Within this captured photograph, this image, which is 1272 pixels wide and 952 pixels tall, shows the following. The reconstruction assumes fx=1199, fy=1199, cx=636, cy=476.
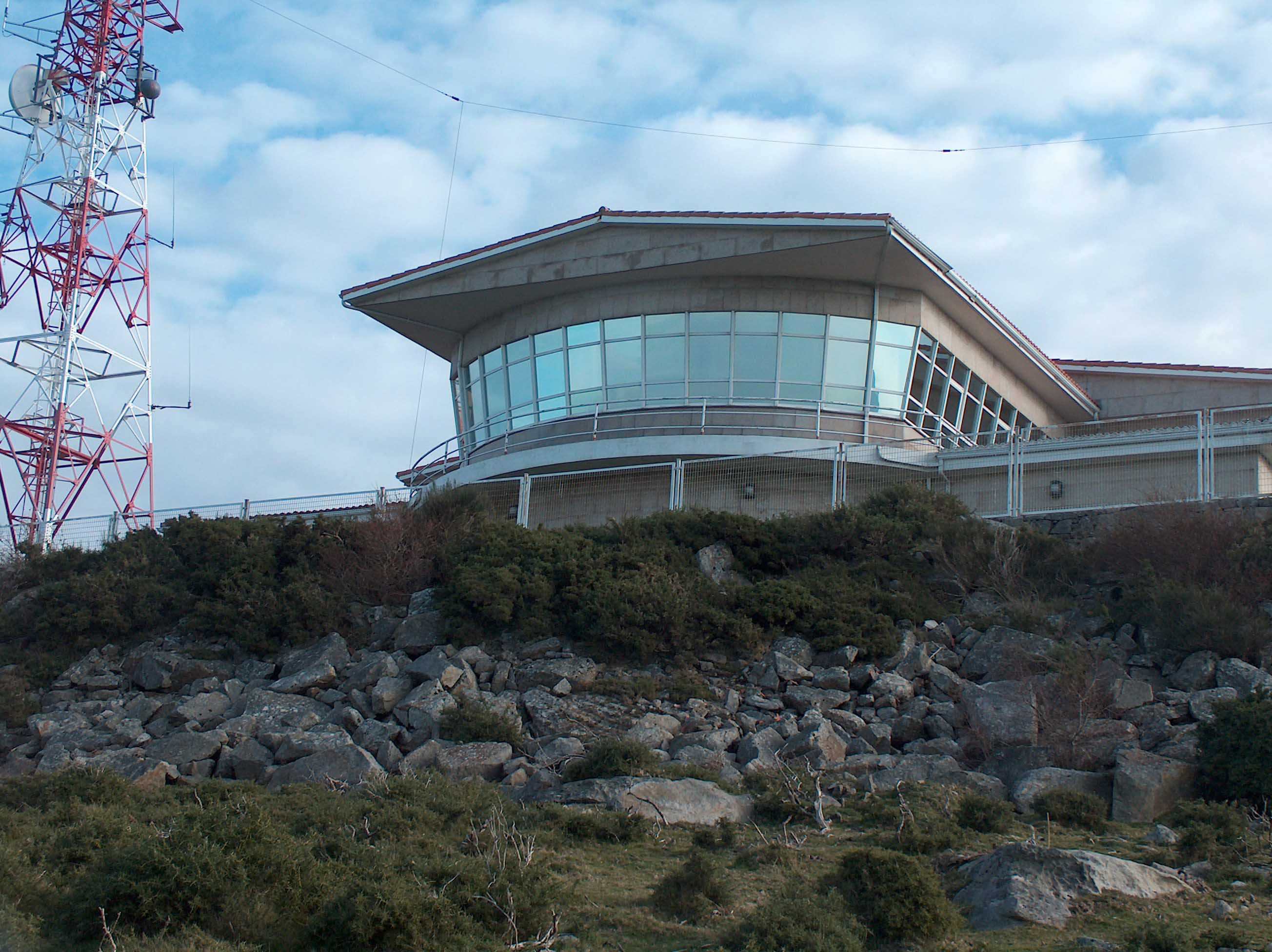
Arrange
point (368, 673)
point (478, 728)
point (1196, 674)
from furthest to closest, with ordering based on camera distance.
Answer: point (368, 673) < point (1196, 674) < point (478, 728)

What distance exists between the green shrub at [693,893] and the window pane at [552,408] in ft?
55.9

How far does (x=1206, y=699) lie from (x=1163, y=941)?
6423 millimetres

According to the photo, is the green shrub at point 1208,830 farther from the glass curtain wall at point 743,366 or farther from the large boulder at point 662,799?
the glass curtain wall at point 743,366

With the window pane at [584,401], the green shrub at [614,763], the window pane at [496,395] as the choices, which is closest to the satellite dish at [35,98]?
the window pane at [496,395]

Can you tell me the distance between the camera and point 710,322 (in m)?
24.9

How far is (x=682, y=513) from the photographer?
19422 millimetres

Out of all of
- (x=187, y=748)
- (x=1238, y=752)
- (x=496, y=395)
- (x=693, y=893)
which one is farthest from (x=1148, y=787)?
(x=496, y=395)

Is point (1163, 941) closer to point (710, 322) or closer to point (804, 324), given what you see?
point (804, 324)

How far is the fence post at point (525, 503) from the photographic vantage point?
2133 centimetres

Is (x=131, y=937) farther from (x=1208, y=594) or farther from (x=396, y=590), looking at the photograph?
(x=1208, y=594)

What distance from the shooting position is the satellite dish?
32.8m

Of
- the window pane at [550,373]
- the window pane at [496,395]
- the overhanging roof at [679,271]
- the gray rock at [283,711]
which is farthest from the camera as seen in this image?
the window pane at [496,395]

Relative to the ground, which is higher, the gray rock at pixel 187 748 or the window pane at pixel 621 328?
the window pane at pixel 621 328

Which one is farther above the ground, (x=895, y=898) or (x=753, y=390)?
(x=753, y=390)
